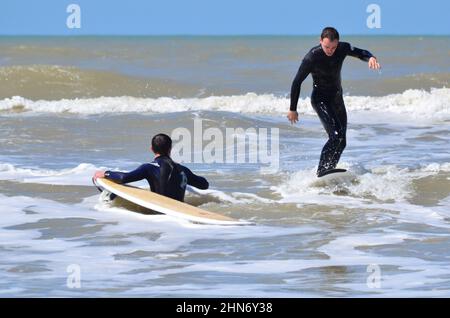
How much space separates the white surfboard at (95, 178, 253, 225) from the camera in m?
8.45

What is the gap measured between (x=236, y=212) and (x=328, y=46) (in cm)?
176

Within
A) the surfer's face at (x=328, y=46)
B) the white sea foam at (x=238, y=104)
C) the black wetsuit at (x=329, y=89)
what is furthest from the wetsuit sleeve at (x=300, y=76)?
the white sea foam at (x=238, y=104)

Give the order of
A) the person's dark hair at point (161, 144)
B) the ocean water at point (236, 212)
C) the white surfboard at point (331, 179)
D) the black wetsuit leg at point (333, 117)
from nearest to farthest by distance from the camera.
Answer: the ocean water at point (236, 212)
the person's dark hair at point (161, 144)
the black wetsuit leg at point (333, 117)
the white surfboard at point (331, 179)

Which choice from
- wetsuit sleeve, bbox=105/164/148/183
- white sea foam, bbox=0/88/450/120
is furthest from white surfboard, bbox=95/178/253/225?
white sea foam, bbox=0/88/450/120

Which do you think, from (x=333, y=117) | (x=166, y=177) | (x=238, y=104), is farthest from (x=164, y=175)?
(x=238, y=104)

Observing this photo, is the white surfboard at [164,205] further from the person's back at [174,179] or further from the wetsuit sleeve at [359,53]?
the wetsuit sleeve at [359,53]

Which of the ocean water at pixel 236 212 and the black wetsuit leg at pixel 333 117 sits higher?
the black wetsuit leg at pixel 333 117

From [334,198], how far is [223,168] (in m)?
2.47

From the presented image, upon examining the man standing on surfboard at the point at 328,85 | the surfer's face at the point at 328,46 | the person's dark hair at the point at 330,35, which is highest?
the person's dark hair at the point at 330,35

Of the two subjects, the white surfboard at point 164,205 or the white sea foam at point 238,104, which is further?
the white sea foam at point 238,104

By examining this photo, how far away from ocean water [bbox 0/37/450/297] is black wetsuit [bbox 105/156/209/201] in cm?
26

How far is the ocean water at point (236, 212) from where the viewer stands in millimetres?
6699

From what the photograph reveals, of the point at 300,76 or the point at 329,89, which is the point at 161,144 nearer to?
the point at 300,76
